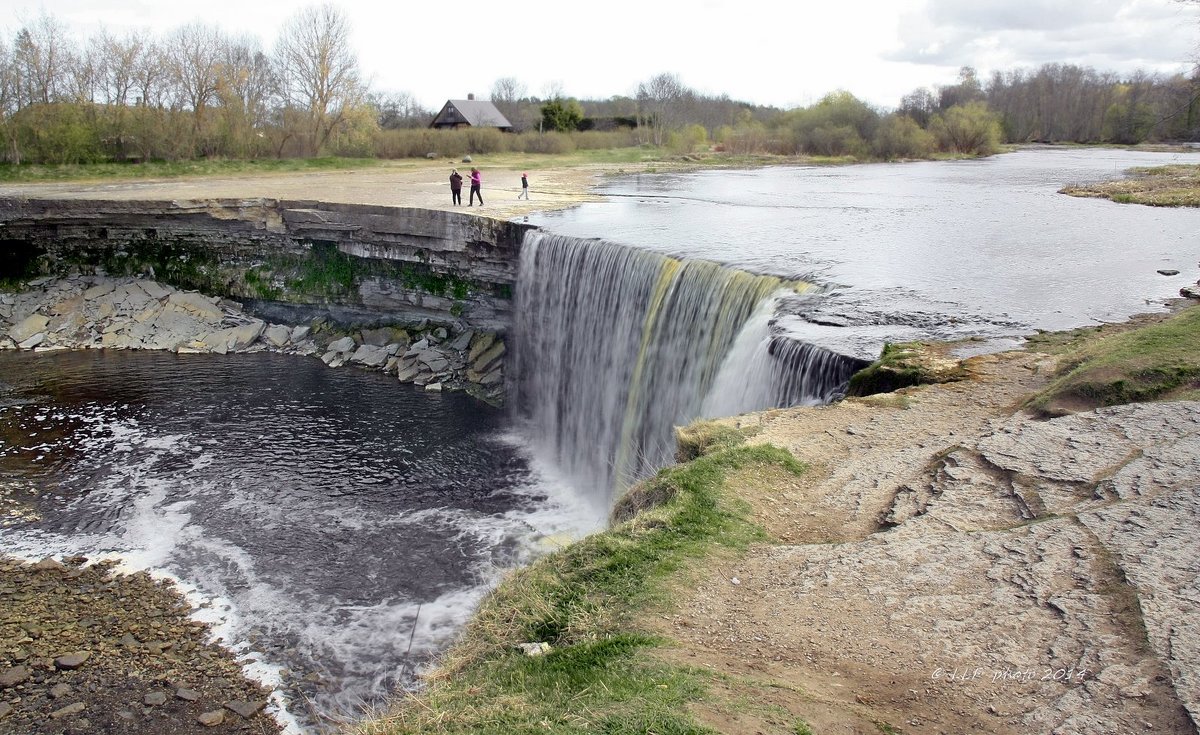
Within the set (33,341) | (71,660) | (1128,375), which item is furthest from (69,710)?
(33,341)

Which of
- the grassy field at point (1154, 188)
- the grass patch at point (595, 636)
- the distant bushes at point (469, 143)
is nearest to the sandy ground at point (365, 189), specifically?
the distant bushes at point (469, 143)

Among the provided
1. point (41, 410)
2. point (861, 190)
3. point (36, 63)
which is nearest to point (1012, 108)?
point (861, 190)

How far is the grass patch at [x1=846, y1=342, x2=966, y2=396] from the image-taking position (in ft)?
36.1

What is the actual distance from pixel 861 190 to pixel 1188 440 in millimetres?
29967

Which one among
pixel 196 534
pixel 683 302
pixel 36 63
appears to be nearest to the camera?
pixel 196 534

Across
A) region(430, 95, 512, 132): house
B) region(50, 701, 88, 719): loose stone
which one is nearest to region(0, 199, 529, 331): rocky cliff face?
region(50, 701, 88, 719): loose stone

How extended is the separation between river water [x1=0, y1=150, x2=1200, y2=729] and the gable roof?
45693 mm

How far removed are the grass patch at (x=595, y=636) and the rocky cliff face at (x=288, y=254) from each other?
16.6 metres

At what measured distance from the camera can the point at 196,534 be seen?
573 inches

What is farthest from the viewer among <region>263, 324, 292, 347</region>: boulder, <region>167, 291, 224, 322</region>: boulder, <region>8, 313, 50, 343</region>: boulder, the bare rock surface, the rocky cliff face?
<region>167, 291, 224, 322</region>: boulder

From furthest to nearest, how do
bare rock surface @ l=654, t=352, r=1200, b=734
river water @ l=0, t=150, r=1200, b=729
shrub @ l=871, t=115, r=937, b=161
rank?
shrub @ l=871, t=115, r=937, b=161
river water @ l=0, t=150, r=1200, b=729
bare rock surface @ l=654, t=352, r=1200, b=734

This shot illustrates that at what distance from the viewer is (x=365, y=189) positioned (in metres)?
33.1

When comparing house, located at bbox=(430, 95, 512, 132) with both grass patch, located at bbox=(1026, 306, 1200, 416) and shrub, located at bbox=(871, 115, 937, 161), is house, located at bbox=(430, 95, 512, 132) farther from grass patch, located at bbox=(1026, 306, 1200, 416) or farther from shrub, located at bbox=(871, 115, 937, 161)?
→ grass patch, located at bbox=(1026, 306, 1200, 416)

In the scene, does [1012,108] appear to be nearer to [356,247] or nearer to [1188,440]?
[356,247]
